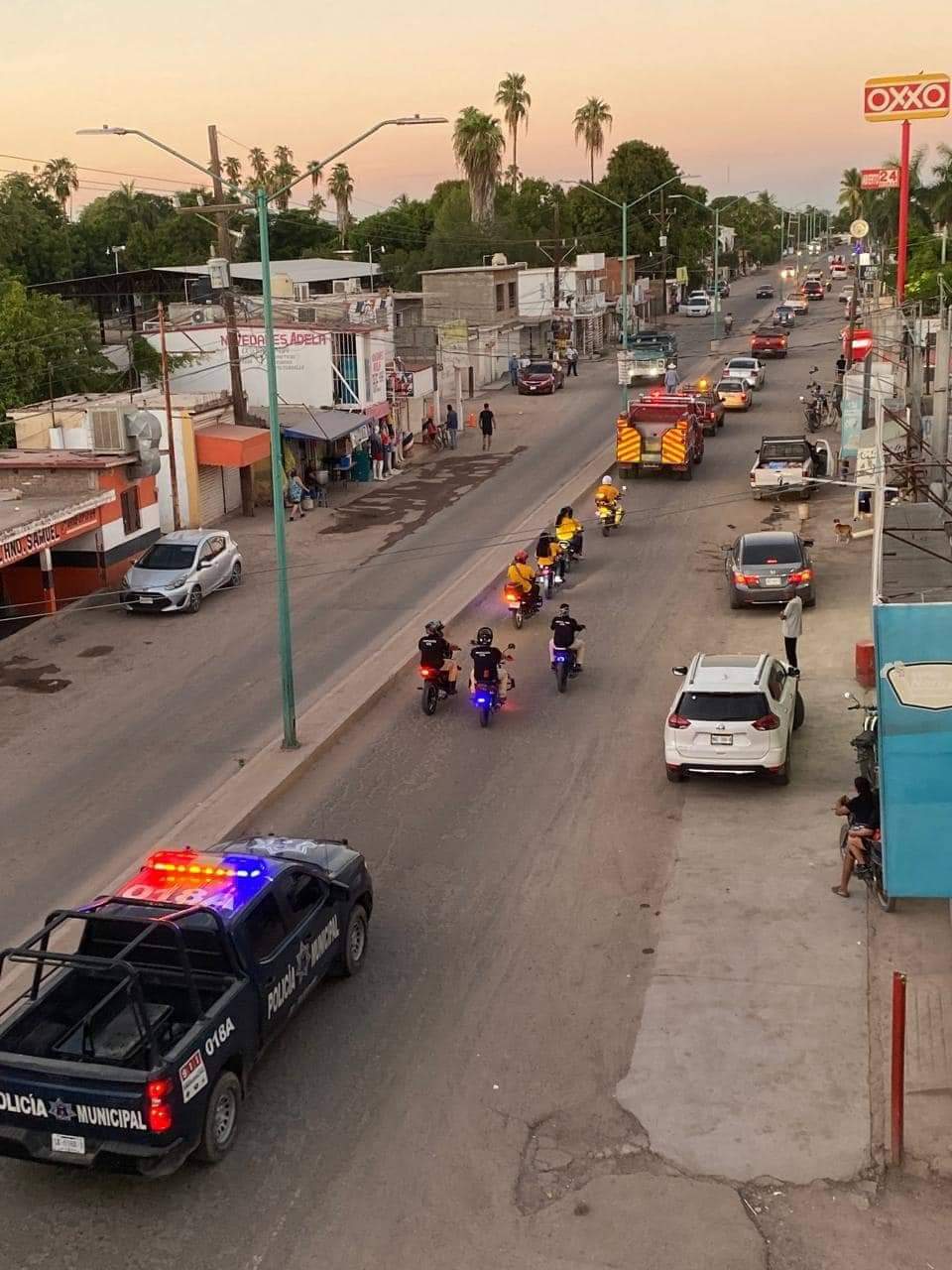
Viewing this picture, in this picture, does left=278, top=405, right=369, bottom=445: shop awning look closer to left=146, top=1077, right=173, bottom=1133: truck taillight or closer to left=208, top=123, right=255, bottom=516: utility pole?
left=208, top=123, right=255, bottom=516: utility pole

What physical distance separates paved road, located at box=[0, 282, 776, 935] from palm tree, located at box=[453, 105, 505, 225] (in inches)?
2342

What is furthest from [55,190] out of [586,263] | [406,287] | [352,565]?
[352,565]

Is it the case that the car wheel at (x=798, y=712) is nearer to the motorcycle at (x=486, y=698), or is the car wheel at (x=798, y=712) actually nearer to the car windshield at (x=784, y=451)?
the motorcycle at (x=486, y=698)

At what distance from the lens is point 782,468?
116ft

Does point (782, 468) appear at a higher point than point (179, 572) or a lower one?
higher

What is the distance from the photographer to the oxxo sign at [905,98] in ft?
164

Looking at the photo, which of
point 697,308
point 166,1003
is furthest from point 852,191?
point 166,1003

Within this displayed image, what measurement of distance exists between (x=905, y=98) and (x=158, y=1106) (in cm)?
5130

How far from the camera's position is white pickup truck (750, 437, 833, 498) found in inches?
1383

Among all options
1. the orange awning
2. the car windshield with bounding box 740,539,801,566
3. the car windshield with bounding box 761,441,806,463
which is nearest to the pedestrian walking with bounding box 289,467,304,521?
the orange awning

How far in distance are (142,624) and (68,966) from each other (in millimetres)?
17631

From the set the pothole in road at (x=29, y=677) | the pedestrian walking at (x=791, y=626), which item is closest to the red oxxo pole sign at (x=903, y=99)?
the pedestrian walking at (x=791, y=626)

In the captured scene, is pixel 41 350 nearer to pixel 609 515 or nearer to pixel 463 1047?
pixel 609 515

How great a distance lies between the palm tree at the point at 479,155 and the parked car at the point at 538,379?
37455 millimetres
